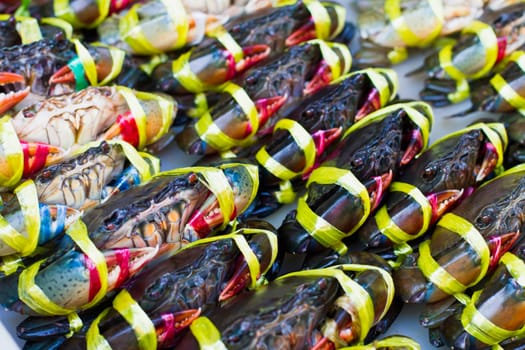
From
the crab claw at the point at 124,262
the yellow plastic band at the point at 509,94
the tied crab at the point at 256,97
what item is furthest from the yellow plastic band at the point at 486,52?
the crab claw at the point at 124,262

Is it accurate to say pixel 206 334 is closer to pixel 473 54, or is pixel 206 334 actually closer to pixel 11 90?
pixel 11 90

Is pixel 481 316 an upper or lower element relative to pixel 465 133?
lower

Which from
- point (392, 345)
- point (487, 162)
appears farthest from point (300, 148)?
point (392, 345)

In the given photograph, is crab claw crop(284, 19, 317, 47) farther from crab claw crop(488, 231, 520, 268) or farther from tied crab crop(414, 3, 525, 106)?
crab claw crop(488, 231, 520, 268)

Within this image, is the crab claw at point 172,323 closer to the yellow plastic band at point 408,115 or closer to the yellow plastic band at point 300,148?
the yellow plastic band at point 300,148

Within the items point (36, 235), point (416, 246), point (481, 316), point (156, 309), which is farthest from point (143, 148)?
point (481, 316)

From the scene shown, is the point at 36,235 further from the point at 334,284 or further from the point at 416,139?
the point at 416,139
